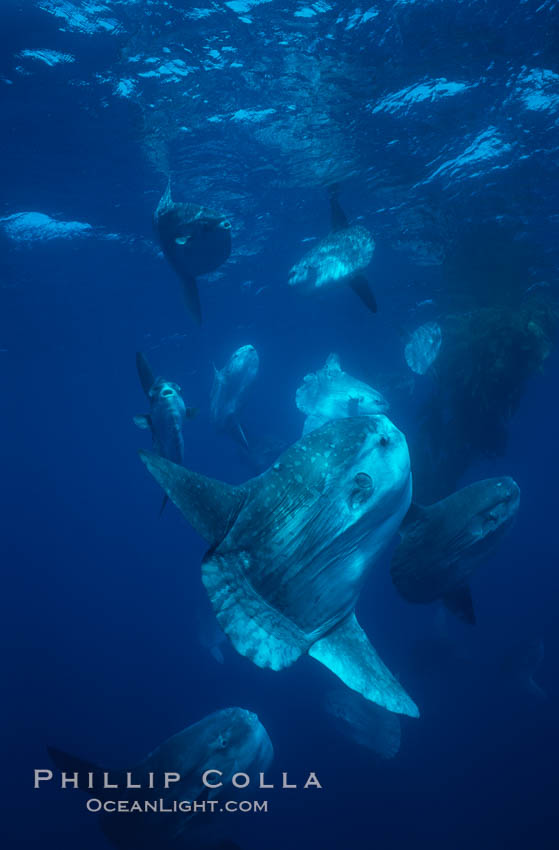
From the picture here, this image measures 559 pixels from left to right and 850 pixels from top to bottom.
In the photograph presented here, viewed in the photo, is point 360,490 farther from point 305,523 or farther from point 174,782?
point 174,782

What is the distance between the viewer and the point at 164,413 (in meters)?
6.12

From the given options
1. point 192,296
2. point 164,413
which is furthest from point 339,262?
point 164,413

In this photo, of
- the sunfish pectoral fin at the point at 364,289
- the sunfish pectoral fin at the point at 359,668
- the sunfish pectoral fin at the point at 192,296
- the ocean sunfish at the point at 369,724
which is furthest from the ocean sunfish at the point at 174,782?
the sunfish pectoral fin at the point at 364,289

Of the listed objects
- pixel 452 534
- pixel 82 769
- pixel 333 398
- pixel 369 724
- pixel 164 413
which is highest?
pixel 164 413

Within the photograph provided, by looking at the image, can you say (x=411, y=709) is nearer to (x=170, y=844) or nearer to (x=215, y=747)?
(x=215, y=747)

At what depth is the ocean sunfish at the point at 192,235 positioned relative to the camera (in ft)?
19.6

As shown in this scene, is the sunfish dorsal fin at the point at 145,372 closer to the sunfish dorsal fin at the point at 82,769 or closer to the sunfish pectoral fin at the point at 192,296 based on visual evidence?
the sunfish pectoral fin at the point at 192,296

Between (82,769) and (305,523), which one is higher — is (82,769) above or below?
below

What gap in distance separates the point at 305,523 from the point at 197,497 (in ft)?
2.61

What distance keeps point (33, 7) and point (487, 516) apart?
10531mm

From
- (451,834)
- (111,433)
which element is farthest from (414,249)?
(111,433)

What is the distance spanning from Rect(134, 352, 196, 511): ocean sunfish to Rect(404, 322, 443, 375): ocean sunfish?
12.0 m

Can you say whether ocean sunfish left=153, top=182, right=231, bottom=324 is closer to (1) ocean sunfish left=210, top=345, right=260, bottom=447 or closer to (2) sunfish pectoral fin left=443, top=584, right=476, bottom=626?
(1) ocean sunfish left=210, top=345, right=260, bottom=447

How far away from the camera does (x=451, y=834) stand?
14.1 m
